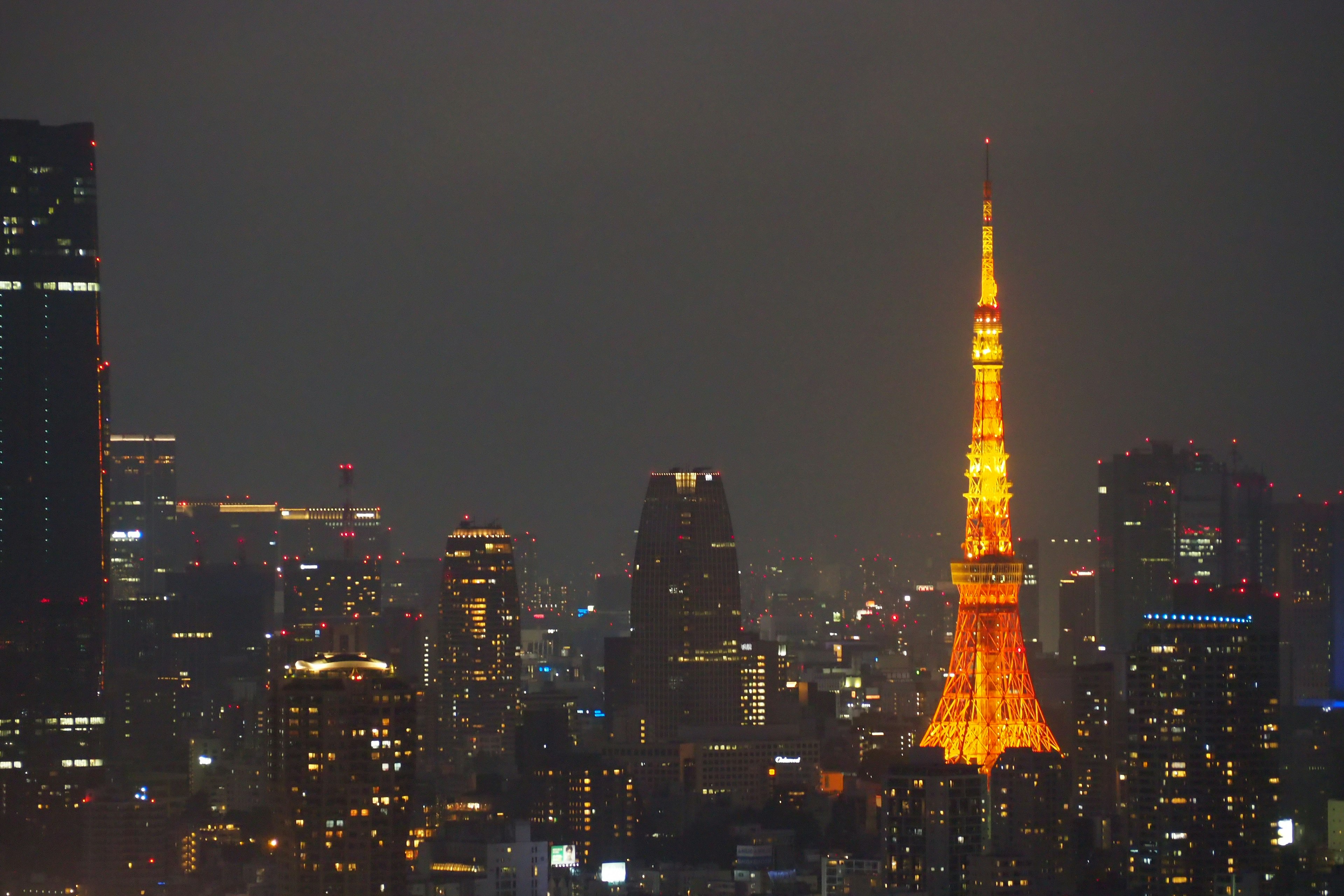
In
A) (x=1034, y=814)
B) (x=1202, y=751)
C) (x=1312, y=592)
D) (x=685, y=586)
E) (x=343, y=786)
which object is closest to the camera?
(x=343, y=786)

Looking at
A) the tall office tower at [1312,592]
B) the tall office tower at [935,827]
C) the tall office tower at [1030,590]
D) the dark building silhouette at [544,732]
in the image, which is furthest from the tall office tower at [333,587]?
the tall office tower at [935,827]

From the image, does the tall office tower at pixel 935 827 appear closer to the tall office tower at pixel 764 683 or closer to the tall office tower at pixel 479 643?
the tall office tower at pixel 479 643

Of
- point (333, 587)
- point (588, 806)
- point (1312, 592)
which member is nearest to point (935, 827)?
point (588, 806)

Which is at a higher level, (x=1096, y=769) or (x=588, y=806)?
(x=1096, y=769)

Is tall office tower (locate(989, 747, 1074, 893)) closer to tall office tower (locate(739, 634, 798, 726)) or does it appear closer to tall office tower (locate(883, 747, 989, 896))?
tall office tower (locate(883, 747, 989, 896))

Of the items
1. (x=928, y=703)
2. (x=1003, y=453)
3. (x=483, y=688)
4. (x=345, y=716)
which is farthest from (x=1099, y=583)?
(x=345, y=716)

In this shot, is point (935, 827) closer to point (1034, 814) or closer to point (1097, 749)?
point (1034, 814)
